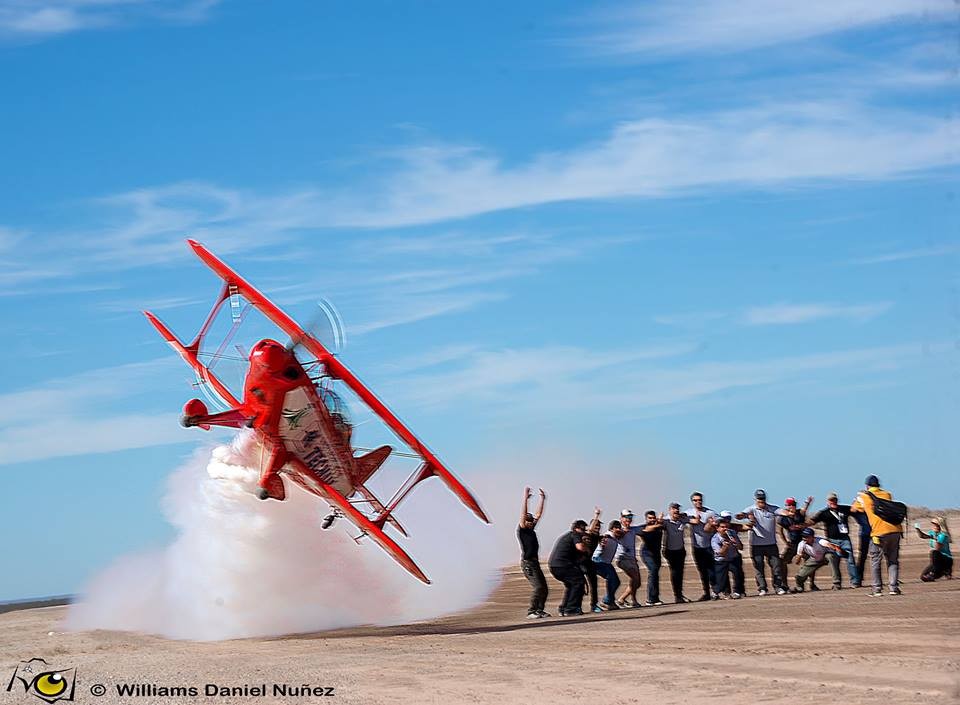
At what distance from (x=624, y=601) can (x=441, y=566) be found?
26.0ft

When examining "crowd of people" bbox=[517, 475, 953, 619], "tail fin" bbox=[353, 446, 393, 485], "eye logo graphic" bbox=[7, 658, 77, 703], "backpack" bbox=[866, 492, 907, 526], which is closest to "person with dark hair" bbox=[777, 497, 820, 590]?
"crowd of people" bbox=[517, 475, 953, 619]

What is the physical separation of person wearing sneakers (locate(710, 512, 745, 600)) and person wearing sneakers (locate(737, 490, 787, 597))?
0.36 metres

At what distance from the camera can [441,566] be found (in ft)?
98.4

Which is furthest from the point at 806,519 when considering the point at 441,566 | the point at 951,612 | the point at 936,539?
the point at 441,566

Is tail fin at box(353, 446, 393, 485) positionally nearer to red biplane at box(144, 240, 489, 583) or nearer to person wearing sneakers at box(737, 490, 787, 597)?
red biplane at box(144, 240, 489, 583)

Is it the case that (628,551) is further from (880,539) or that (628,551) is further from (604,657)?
(604,657)

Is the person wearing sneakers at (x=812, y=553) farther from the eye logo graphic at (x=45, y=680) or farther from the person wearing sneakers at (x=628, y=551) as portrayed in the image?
the eye logo graphic at (x=45, y=680)

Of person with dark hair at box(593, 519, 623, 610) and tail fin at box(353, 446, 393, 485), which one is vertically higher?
tail fin at box(353, 446, 393, 485)

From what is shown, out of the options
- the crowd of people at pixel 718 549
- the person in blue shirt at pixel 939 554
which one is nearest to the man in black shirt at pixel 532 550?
the crowd of people at pixel 718 549

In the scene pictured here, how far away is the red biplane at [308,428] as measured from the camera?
874 inches

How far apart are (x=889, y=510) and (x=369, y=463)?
11.3 m

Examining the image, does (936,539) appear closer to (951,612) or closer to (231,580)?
(951,612)

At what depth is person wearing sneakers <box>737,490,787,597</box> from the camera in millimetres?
23156

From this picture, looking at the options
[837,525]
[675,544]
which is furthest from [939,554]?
[675,544]
